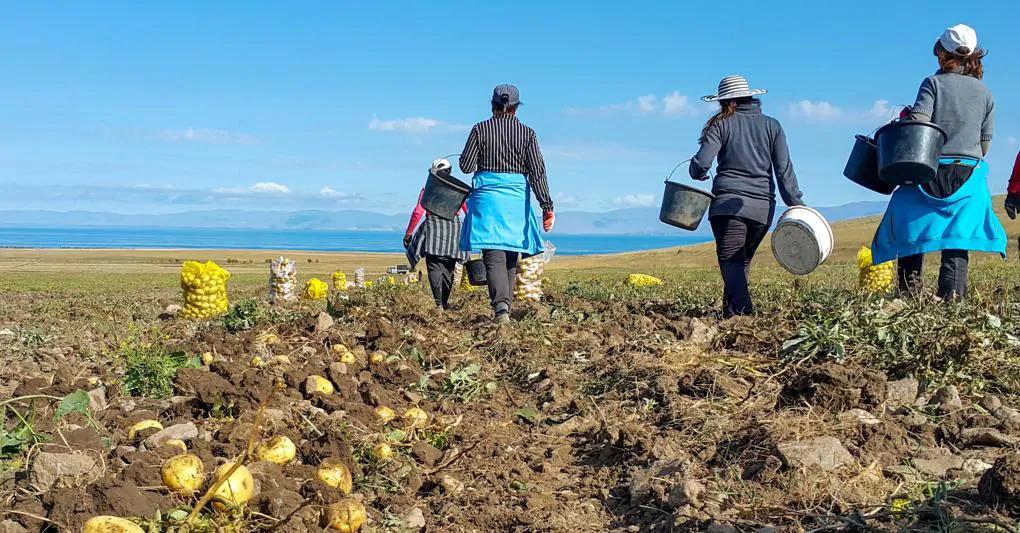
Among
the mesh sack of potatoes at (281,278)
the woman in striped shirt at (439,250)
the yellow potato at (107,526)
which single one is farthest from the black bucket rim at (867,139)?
the mesh sack of potatoes at (281,278)

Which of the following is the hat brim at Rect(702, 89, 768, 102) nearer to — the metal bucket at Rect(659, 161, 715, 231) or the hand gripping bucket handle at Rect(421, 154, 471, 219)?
the metal bucket at Rect(659, 161, 715, 231)

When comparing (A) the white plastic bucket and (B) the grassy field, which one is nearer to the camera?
(B) the grassy field

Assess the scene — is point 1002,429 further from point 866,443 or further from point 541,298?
point 541,298

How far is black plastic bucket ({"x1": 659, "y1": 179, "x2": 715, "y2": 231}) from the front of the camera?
23.1 ft

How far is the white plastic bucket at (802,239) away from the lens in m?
6.68

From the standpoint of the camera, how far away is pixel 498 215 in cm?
794

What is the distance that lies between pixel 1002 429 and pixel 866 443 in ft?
1.97

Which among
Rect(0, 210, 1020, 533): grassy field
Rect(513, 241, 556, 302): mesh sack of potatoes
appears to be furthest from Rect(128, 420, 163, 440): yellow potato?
Rect(513, 241, 556, 302): mesh sack of potatoes

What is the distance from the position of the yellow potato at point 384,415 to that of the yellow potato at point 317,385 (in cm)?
48

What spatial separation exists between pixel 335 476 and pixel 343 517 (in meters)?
0.35

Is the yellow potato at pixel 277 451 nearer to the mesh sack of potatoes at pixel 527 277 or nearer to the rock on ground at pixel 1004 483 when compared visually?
the rock on ground at pixel 1004 483

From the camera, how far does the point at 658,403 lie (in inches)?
192

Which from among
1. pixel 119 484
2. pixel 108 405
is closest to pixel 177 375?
pixel 108 405

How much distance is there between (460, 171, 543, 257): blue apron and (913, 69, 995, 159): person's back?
3.13 meters
